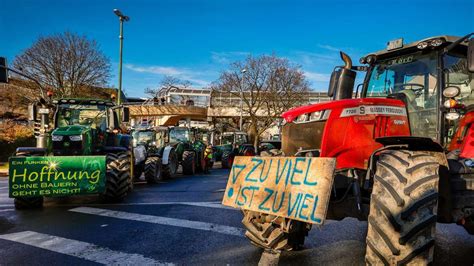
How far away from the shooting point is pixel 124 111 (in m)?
11.4

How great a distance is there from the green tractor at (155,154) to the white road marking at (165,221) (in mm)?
5688

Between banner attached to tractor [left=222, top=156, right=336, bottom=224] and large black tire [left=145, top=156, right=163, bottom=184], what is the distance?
9.98 m

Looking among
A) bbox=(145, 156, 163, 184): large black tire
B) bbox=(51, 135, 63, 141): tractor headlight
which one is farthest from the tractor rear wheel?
bbox=(145, 156, 163, 184): large black tire

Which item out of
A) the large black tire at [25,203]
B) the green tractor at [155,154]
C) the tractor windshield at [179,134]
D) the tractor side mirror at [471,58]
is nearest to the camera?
the tractor side mirror at [471,58]

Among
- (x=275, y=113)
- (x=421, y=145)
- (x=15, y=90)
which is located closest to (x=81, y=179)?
(x=421, y=145)

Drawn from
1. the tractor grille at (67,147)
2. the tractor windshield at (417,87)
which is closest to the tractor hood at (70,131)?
the tractor grille at (67,147)

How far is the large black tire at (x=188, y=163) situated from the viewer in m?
18.2

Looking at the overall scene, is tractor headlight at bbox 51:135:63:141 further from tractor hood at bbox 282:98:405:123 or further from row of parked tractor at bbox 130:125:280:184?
tractor hood at bbox 282:98:405:123

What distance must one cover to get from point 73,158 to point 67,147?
65.1 inches

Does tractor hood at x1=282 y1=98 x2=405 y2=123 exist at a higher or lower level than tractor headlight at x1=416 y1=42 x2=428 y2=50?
lower

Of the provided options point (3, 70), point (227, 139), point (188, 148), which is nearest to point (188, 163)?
point (188, 148)

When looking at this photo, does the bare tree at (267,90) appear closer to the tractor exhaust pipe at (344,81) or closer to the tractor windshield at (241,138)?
the tractor windshield at (241,138)

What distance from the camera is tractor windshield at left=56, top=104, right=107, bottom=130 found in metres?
11.6

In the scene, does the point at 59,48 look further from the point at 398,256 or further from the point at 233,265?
the point at 398,256
